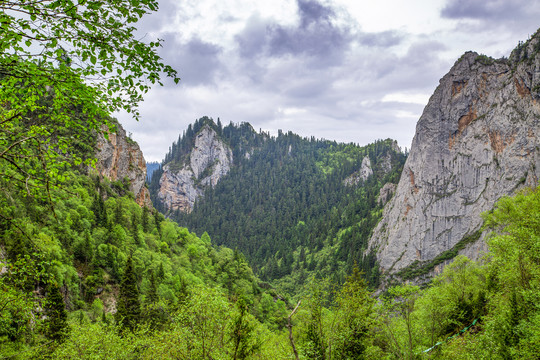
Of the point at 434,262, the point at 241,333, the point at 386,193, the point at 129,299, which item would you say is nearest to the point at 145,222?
the point at 129,299

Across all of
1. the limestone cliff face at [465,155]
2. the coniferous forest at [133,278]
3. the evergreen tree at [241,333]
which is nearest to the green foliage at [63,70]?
the coniferous forest at [133,278]

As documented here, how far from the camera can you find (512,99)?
8350cm

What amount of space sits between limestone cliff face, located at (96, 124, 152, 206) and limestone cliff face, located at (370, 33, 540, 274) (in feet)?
291

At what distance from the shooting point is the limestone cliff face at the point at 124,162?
78500mm

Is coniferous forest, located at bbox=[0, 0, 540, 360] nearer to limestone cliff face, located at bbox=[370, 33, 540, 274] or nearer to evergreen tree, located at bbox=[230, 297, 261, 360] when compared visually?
evergreen tree, located at bbox=[230, 297, 261, 360]

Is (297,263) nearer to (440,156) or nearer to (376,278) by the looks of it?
(376,278)

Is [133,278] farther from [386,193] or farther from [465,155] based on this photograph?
[386,193]

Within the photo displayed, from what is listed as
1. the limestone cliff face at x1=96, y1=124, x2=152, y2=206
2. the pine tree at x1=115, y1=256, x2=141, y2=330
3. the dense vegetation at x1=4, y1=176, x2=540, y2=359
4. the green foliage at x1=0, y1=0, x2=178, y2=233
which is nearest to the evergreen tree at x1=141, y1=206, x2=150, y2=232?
the dense vegetation at x1=4, y1=176, x2=540, y2=359

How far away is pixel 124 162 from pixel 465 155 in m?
105

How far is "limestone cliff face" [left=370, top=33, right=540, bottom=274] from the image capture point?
260ft

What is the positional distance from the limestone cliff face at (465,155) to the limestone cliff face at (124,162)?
88.6 meters

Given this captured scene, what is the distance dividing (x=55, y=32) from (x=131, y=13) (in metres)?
1.26

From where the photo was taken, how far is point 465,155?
96.9 metres

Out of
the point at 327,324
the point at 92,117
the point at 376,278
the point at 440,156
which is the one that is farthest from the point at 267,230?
the point at 92,117
